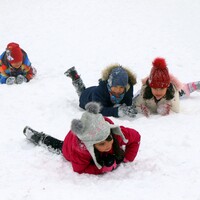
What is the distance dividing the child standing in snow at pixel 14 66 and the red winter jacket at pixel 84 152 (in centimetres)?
341

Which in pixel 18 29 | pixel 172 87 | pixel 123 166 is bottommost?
pixel 123 166

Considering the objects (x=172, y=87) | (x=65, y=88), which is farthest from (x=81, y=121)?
(x=65, y=88)

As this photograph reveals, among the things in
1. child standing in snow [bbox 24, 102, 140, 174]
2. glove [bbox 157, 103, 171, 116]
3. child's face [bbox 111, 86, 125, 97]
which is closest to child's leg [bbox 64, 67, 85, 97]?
child's face [bbox 111, 86, 125, 97]

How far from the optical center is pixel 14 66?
702 cm

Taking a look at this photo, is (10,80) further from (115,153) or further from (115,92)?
(115,153)

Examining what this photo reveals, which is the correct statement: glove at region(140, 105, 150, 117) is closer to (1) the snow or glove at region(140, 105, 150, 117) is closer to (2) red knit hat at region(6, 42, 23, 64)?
(1) the snow

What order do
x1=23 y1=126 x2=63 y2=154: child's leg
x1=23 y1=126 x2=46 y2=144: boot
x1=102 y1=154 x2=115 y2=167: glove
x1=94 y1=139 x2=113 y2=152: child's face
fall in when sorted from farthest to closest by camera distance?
x1=23 y1=126 x2=46 y2=144: boot
x1=23 y1=126 x2=63 y2=154: child's leg
x1=102 y1=154 x2=115 y2=167: glove
x1=94 y1=139 x2=113 y2=152: child's face

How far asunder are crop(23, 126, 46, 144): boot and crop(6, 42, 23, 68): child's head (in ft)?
9.32

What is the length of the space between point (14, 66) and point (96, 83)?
5.62ft

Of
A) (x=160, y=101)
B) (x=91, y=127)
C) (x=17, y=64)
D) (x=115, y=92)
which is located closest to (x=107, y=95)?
(x=115, y=92)

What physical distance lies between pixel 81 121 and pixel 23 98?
2.94 meters

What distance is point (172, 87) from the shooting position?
5.00 meters

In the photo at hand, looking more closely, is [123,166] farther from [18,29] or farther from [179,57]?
[18,29]

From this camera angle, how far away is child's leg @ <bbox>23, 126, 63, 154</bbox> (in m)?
4.06
